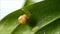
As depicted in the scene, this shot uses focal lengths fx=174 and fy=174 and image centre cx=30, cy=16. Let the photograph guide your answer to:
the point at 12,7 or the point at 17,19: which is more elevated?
the point at 12,7

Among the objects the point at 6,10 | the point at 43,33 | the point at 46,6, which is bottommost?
the point at 43,33

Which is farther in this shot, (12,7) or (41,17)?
(12,7)

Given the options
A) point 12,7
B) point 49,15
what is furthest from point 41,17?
point 12,7

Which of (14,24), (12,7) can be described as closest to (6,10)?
(12,7)

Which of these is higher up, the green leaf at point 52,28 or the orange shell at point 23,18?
the orange shell at point 23,18

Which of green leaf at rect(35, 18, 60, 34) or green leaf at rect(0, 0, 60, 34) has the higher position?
green leaf at rect(0, 0, 60, 34)

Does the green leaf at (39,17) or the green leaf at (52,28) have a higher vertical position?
the green leaf at (39,17)

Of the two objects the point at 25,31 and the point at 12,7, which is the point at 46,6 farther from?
the point at 12,7

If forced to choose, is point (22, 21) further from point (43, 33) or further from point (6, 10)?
point (6, 10)

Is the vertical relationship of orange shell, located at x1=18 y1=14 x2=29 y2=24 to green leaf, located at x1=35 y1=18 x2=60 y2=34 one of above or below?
above
